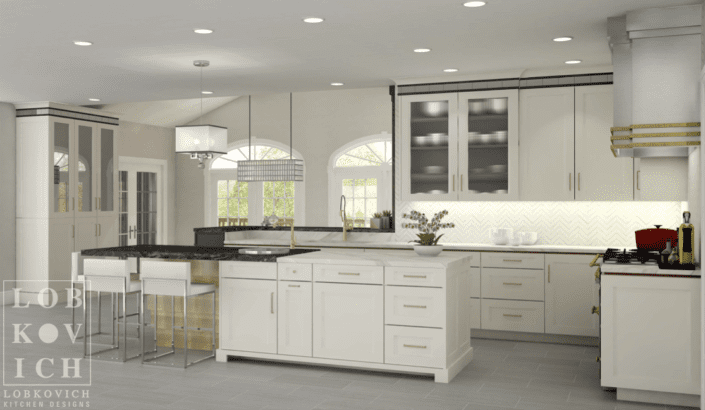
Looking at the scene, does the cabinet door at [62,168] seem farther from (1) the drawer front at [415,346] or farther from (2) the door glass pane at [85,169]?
(1) the drawer front at [415,346]

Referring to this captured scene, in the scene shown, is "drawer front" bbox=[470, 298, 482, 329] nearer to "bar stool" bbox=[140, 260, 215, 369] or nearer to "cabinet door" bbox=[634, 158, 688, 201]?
"cabinet door" bbox=[634, 158, 688, 201]

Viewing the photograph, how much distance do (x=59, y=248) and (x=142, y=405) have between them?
16.2ft

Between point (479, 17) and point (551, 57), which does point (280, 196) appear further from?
point (479, 17)

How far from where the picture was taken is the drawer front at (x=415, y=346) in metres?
4.70

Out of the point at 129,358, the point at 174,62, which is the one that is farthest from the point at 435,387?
the point at 174,62

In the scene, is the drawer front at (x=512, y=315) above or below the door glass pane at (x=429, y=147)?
below

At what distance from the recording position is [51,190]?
8.31 m

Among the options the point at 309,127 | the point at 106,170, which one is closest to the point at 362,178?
the point at 309,127

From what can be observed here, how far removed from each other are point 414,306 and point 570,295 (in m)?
2.04

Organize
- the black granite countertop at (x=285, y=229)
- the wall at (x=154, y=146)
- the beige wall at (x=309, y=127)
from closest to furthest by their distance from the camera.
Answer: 1. the black granite countertop at (x=285, y=229)
2. the wall at (x=154, y=146)
3. the beige wall at (x=309, y=127)

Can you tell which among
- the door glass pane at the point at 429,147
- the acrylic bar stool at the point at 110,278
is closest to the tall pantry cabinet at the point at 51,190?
the acrylic bar stool at the point at 110,278

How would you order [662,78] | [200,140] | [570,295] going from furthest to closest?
[570,295] < [200,140] < [662,78]

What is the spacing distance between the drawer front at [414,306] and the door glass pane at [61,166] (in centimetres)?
538

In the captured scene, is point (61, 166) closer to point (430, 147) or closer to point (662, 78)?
point (430, 147)
